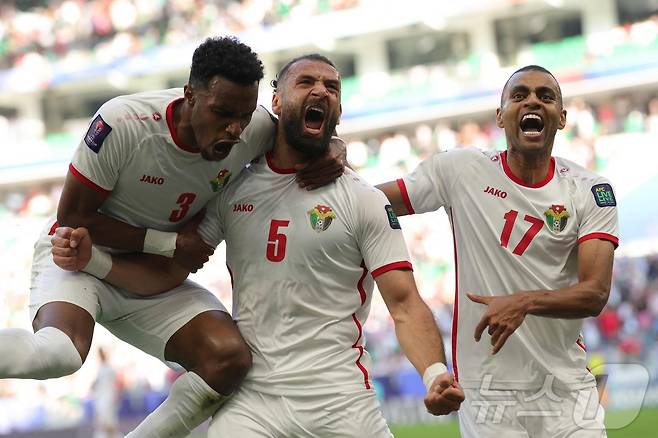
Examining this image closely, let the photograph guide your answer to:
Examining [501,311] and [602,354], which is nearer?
[501,311]

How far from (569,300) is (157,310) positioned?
6.41ft

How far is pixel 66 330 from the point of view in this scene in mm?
4590

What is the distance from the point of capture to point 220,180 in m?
4.90

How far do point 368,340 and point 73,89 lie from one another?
1881 centimetres

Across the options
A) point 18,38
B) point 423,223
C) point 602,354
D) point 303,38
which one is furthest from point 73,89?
point 602,354

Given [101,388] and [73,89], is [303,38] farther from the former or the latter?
[101,388]

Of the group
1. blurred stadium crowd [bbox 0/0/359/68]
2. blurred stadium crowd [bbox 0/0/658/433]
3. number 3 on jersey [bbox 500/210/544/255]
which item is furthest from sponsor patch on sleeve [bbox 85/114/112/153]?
blurred stadium crowd [bbox 0/0/359/68]

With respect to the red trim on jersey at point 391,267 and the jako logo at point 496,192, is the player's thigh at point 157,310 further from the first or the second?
the jako logo at point 496,192

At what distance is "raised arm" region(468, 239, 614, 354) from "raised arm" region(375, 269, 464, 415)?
0.29 meters

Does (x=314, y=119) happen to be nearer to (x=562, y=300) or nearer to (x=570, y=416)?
(x=562, y=300)

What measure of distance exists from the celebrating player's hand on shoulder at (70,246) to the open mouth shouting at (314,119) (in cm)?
112

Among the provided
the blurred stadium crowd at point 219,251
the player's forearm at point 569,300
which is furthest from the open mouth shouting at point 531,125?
the blurred stadium crowd at point 219,251

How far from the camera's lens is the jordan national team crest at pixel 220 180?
4.88 m

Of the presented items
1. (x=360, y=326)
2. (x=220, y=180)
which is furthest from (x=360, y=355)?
(x=220, y=180)
